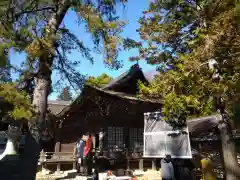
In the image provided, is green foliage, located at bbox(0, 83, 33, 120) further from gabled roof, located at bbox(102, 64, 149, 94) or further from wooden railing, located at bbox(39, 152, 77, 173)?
gabled roof, located at bbox(102, 64, 149, 94)

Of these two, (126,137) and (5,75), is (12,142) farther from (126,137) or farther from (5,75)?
(126,137)

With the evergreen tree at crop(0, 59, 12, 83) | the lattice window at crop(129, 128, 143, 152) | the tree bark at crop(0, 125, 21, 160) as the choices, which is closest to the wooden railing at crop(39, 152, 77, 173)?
the lattice window at crop(129, 128, 143, 152)

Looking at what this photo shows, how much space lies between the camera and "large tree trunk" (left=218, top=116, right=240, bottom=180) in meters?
8.21

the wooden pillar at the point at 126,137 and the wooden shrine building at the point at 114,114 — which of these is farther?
the wooden pillar at the point at 126,137

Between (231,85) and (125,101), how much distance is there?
751 cm

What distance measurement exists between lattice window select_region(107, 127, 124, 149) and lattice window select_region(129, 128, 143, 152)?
752 mm

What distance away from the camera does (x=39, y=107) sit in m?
7.39

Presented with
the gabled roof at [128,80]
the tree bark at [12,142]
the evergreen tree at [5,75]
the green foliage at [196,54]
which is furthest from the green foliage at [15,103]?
the gabled roof at [128,80]

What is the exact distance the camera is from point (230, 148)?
8531mm

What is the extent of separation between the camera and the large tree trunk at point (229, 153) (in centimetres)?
A: 821

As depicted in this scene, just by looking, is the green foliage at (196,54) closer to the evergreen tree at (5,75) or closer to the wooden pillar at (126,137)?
the evergreen tree at (5,75)

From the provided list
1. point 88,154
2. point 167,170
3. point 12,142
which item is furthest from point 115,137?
point 12,142

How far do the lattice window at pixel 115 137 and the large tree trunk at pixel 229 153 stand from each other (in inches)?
320

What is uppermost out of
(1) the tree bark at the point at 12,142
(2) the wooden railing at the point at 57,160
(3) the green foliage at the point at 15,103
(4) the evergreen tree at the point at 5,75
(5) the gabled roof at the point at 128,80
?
(5) the gabled roof at the point at 128,80
